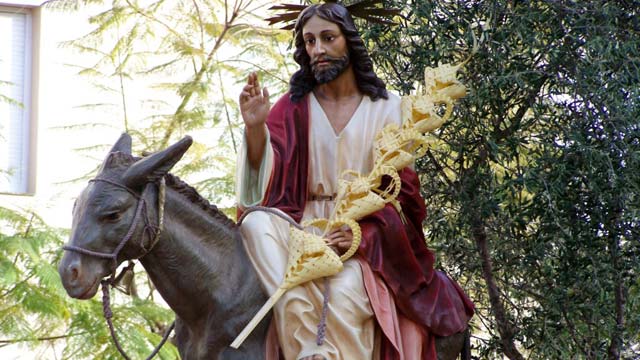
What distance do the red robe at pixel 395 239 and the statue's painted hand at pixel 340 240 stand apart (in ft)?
0.23

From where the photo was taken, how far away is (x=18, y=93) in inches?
557

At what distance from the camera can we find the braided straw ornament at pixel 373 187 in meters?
6.77

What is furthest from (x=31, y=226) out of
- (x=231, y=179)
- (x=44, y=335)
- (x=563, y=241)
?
(x=563, y=241)

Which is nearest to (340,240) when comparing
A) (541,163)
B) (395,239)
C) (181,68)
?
(395,239)

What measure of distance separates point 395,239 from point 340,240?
30cm

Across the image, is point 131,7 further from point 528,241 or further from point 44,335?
point 528,241

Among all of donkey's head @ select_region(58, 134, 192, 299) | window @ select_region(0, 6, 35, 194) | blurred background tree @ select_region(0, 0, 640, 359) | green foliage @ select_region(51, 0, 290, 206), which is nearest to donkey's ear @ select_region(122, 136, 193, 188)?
donkey's head @ select_region(58, 134, 192, 299)

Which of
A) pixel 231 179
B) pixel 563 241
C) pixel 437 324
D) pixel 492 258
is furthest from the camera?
pixel 231 179

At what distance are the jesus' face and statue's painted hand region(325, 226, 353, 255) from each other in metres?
0.83

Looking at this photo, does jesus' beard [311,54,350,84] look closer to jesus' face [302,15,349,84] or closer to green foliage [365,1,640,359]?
jesus' face [302,15,349,84]

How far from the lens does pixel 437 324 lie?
23.6 feet

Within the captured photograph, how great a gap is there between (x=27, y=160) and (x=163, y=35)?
69.8 inches

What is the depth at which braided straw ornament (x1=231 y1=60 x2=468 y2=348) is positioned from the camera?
22.2 ft

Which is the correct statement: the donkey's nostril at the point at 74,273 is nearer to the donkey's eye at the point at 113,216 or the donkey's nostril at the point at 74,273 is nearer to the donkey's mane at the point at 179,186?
the donkey's eye at the point at 113,216
